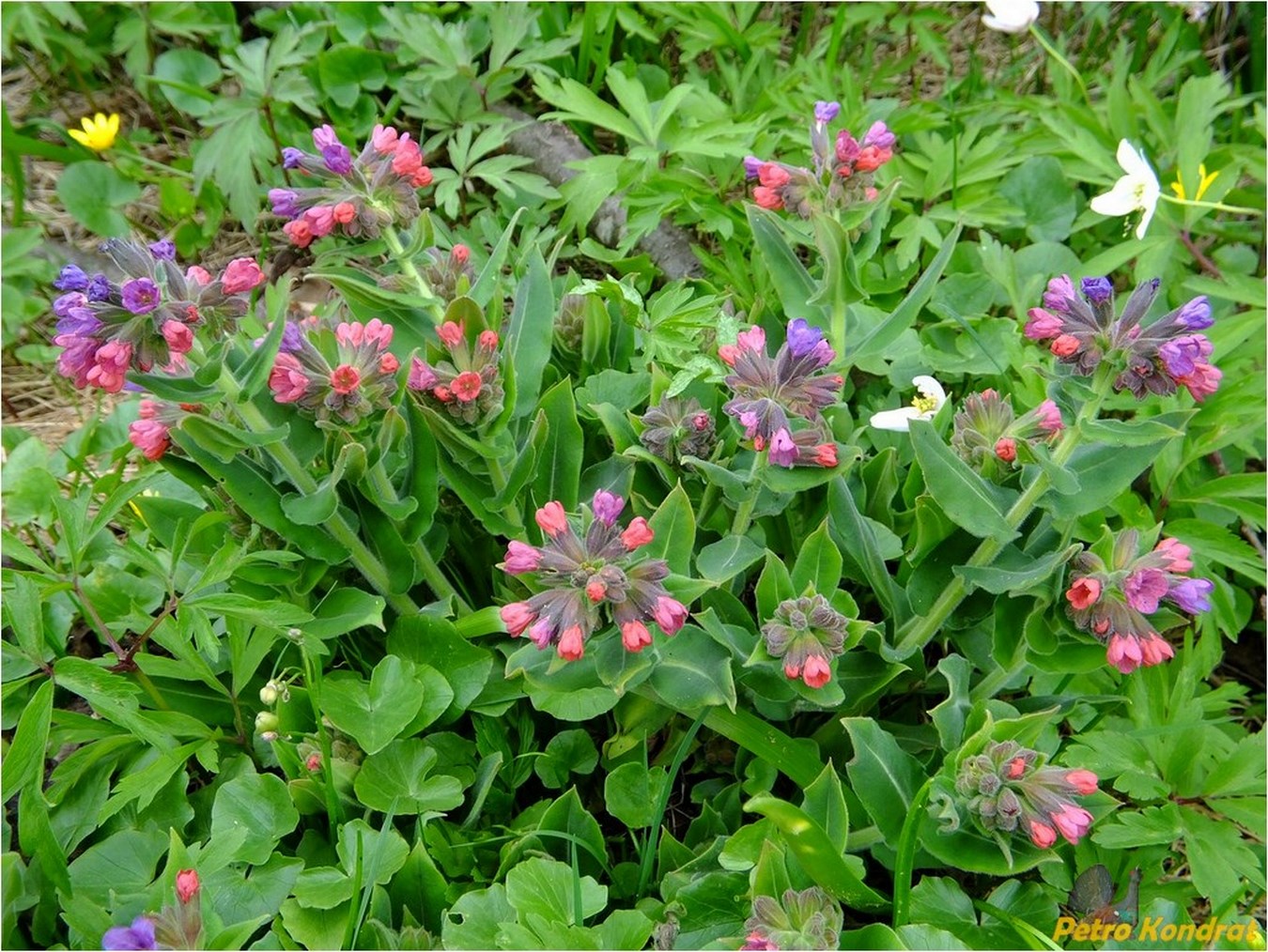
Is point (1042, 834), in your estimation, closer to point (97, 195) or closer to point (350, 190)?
point (350, 190)

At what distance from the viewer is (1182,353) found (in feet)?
4.83

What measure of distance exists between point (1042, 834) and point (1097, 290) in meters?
0.76

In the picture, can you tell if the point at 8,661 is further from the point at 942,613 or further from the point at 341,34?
the point at 341,34

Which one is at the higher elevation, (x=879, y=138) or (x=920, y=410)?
(x=879, y=138)

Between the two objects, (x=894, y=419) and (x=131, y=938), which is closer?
(x=131, y=938)

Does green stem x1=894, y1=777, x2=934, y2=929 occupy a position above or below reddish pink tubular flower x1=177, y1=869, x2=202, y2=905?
above

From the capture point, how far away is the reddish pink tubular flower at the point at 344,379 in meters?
1.56

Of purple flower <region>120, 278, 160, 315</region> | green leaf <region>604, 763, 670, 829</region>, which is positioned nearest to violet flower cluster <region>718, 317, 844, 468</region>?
green leaf <region>604, 763, 670, 829</region>

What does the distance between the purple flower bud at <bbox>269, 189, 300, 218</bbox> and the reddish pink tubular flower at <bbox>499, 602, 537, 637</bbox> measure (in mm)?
741

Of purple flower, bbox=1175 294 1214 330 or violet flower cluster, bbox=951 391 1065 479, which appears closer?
purple flower, bbox=1175 294 1214 330

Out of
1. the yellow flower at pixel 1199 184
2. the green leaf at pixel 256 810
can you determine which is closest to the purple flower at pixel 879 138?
the yellow flower at pixel 1199 184

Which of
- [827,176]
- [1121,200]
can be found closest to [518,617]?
[827,176]

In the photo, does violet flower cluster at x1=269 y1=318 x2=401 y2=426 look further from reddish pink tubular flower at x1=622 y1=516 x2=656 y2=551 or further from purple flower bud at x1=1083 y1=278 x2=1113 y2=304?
purple flower bud at x1=1083 y1=278 x2=1113 y2=304

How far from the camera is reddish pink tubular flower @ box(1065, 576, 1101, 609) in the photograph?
1.50m
